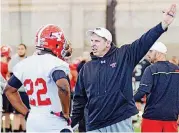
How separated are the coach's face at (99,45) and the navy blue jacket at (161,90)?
1.19 m

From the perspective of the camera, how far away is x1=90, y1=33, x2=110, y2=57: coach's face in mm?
6863

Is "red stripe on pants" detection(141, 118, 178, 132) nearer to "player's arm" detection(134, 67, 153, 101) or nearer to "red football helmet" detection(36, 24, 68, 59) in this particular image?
"player's arm" detection(134, 67, 153, 101)

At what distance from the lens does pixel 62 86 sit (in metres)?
5.85

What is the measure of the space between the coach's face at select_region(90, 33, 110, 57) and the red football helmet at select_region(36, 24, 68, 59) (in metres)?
0.70

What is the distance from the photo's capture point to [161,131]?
26.5 ft

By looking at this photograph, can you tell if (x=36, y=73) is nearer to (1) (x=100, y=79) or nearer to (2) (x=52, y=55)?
(2) (x=52, y=55)

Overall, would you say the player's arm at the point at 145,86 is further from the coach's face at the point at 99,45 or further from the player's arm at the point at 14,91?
the player's arm at the point at 14,91

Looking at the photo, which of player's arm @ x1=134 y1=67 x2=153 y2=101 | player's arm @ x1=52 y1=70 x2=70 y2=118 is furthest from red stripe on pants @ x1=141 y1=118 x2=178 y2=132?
player's arm @ x1=52 y1=70 x2=70 y2=118

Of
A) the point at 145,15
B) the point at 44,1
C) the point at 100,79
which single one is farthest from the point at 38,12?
the point at 100,79

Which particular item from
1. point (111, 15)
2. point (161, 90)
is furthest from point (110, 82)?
point (111, 15)

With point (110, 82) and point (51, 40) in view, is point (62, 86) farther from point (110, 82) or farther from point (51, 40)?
point (110, 82)

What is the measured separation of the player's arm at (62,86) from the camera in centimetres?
583

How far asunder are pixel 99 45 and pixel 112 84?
0.45 m

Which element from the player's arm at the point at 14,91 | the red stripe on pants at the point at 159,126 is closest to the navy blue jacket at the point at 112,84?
the player's arm at the point at 14,91
